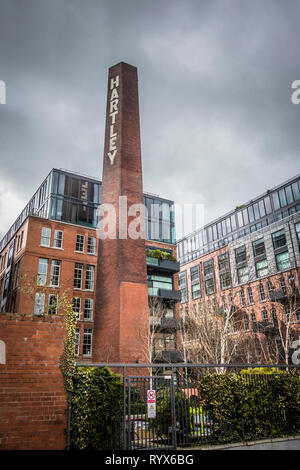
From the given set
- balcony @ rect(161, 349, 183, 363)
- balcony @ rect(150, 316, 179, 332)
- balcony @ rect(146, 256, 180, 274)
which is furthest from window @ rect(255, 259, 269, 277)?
balcony @ rect(161, 349, 183, 363)

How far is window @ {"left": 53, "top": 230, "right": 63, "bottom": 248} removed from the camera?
32.7 m

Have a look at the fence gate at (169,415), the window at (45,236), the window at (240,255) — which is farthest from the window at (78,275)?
the window at (240,255)

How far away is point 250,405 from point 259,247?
37570 millimetres

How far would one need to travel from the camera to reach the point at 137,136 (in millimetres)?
24719

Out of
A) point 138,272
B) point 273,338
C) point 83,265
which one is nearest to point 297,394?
point 138,272

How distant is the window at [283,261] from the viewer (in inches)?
1631

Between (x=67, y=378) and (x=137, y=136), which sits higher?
(x=137, y=136)

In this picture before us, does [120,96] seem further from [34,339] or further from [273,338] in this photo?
[273,338]

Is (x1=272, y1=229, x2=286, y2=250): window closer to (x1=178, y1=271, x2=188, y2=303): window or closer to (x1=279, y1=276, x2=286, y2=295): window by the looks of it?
(x1=279, y1=276, x2=286, y2=295): window

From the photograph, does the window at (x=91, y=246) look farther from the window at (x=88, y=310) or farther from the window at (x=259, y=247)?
the window at (x=259, y=247)

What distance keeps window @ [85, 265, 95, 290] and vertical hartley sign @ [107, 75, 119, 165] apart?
13.3m

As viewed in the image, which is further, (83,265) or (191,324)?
(83,265)

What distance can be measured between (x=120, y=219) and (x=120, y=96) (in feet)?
32.2

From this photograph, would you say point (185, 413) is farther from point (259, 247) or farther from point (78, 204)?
point (259, 247)
